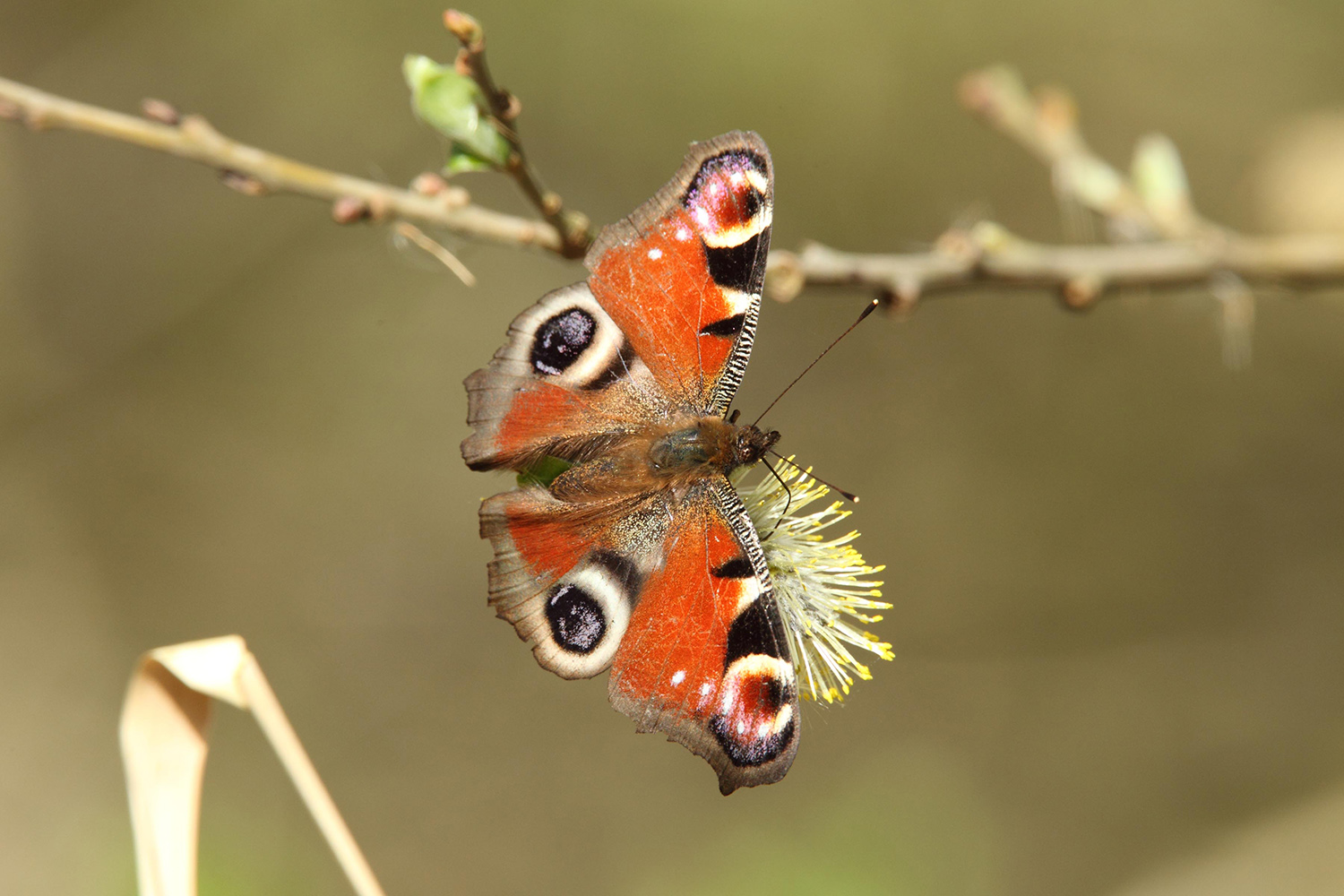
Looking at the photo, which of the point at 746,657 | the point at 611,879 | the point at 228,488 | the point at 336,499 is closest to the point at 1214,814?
the point at 611,879

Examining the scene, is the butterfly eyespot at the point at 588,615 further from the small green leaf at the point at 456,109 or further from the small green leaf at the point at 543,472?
the small green leaf at the point at 456,109

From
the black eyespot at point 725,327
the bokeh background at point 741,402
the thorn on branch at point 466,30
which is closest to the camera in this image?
the thorn on branch at point 466,30

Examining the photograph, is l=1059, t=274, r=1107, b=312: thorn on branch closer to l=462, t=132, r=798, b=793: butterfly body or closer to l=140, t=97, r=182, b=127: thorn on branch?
l=462, t=132, r=798, b=793: butterfly body

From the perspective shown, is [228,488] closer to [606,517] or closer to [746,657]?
[606,517]

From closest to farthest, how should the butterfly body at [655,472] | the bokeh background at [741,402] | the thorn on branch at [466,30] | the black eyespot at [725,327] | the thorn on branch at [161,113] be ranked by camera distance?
1. the thorn on branch at [466,30]
2. the thorn on branch at [161,113]
3. the butterfly body at [655,472]
4. the black eyespot at [725,327]
5. the bokeh background at [741,402]

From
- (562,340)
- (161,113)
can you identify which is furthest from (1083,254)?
(161,113)

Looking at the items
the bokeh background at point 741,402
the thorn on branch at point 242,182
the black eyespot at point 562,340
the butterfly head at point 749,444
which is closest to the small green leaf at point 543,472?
the black eyespot at point 562,340

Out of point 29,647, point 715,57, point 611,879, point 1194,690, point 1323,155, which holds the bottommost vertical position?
point 29,647
